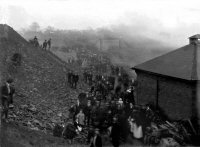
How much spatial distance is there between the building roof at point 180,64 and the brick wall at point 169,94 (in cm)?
48

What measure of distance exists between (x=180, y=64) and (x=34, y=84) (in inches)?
592

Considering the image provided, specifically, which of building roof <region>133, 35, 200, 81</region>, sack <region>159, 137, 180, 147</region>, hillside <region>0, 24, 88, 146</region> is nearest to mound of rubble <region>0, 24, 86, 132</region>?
hillside <region>0, 24, 88, 146</region>

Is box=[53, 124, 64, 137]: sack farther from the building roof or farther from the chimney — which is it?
the chimney

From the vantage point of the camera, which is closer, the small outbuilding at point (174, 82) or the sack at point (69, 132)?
the sack at point (69, 132)

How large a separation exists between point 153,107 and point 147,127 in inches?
288

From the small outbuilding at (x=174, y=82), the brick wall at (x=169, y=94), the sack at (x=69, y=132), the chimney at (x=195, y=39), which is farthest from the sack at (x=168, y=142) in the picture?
the chimney at (x=195, y=39)

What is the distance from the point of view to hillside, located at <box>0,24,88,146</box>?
59.7 feet

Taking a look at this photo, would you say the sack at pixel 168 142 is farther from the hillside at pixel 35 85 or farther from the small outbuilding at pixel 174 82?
the hillside at pixel 35 85

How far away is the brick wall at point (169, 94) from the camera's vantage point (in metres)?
20.0

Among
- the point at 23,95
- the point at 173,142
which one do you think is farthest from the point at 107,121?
the point at 23,95

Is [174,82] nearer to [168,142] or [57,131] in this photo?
[168,142]

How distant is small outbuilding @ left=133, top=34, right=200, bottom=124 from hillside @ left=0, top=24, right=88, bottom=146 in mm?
6733

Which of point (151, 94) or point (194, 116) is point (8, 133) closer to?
point (194, 116)

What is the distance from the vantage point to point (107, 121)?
1560 centimetres
